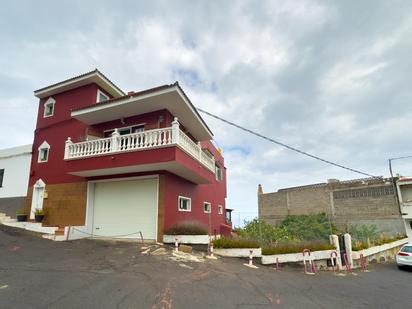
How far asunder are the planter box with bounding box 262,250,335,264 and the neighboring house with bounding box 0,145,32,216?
14.6 metres

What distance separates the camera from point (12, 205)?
625 inches

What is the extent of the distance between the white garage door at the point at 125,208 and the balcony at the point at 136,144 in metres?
1.16

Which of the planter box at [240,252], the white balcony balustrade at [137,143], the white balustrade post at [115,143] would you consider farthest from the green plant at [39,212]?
the planter box at [240,252]

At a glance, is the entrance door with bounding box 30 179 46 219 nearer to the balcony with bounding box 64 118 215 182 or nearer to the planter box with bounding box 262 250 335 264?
the balcony with bounding box 64 118 215 182

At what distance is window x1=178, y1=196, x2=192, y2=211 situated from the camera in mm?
13739

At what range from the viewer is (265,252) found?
1073 centimetres

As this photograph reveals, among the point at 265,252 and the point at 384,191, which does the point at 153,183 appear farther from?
the point at 384,191

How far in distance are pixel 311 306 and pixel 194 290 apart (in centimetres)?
→ 268

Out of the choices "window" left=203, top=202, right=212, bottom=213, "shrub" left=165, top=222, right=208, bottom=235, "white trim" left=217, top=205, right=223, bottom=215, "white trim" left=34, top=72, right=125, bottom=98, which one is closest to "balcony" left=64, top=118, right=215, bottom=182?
"shrub" left=165, top=222, right=208, bottom=235

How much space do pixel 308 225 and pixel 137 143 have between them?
19085 millimetres

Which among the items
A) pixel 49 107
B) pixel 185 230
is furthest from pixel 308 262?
pixel 49 107

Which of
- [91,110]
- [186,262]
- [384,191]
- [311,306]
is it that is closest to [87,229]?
[91,110]

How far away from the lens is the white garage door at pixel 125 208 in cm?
1212

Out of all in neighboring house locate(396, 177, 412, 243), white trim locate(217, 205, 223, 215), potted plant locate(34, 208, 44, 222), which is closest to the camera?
potted plant locate(34, 208, 44, 222)
